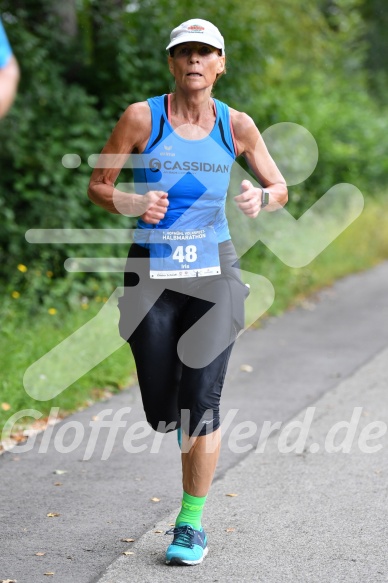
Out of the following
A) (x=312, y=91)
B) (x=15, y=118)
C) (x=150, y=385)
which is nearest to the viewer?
(x=150, y=385)

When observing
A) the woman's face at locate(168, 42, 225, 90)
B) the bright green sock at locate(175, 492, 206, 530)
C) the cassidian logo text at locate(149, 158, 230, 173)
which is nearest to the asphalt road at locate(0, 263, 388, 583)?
the bright green sock at locate(175, 492, 206, 530)

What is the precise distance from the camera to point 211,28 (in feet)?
14.7

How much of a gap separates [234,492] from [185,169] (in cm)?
189

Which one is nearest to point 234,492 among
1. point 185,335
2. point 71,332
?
point 185,335

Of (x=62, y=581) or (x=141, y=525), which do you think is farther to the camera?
(x=141, y=525)

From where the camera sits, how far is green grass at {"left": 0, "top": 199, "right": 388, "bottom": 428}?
24.0 ft

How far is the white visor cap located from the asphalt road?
6.75ft

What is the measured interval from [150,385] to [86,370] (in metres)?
3.48

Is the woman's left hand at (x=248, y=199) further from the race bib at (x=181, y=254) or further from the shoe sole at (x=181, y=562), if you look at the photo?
the shoe sole at (x=181, y=562)

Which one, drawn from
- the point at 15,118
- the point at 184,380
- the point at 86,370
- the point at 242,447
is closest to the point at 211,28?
the point at 184,380

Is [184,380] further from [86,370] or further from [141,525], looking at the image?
[86,370]

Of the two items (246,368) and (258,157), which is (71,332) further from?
(258,157)

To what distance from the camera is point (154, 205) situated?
4250 mm

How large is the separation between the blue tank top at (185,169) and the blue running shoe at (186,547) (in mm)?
1177
